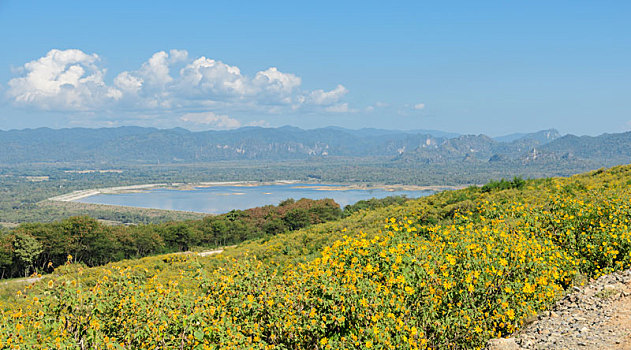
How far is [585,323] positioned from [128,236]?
5089cm

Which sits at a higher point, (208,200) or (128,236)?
(128,236)

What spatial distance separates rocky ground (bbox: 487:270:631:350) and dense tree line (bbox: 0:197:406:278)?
36.7 metres

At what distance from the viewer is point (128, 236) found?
163 feet

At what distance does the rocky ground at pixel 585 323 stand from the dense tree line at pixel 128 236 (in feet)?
120

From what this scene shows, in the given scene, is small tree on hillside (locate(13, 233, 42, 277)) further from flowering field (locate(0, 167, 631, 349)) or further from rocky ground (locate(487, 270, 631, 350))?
rocky ground (locate(487, 270, 631, 350))

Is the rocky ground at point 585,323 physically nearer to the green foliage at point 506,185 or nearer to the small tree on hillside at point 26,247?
the green foliage at point 506,185

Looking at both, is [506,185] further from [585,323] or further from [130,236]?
[130,236]

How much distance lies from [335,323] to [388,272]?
1228 mm

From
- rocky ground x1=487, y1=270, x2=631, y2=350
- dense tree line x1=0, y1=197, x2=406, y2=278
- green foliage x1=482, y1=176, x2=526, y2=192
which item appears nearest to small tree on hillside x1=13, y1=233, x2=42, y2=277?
dense tree line x1=0, y1=197, x2=406, y2=278

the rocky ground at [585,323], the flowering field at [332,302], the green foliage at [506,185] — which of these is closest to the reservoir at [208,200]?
the green foliage at [506,185]

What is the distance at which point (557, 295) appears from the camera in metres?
6.80

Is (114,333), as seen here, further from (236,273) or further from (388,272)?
(388,272)

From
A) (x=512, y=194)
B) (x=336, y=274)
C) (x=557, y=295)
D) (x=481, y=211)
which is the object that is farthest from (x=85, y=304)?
(x=512, y=194)

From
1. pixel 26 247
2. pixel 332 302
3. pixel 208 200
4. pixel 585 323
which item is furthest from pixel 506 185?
pixel 208 200
